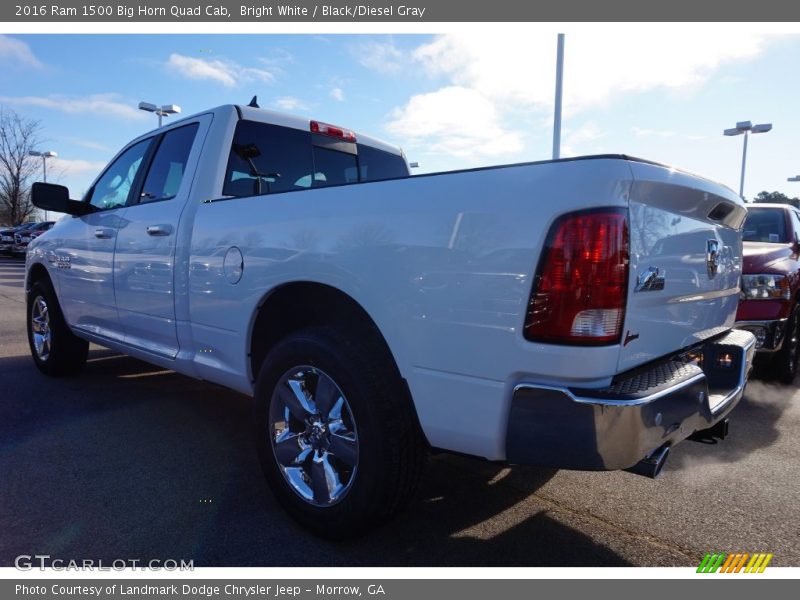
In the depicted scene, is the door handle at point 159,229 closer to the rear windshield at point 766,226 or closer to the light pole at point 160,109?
the rear windshield at point 766,226

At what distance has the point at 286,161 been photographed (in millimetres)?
3729

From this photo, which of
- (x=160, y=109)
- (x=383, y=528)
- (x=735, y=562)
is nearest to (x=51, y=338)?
(x=383, y=528)

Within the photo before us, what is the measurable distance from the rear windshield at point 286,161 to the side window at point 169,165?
35 cm

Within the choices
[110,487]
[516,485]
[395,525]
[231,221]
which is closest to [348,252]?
[231,221]

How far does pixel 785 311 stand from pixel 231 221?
4.23m

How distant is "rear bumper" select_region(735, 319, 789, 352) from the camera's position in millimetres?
4383

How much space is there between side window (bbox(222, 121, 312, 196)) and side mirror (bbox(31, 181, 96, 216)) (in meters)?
1.70

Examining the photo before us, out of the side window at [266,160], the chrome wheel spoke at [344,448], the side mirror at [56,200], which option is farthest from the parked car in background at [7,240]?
the chrome wheel spoke at [344,448]

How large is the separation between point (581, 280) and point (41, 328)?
5193mm

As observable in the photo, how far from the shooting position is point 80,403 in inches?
171

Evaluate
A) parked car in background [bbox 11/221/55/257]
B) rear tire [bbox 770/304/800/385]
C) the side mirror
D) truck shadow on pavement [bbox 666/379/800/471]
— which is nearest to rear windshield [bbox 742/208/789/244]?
rear tire [bbox 770/304/800/385]

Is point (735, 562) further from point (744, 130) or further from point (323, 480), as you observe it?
point (744, 130)

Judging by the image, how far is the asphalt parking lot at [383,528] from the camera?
7.68ft

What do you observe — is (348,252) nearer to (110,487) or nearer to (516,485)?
(516,485)
